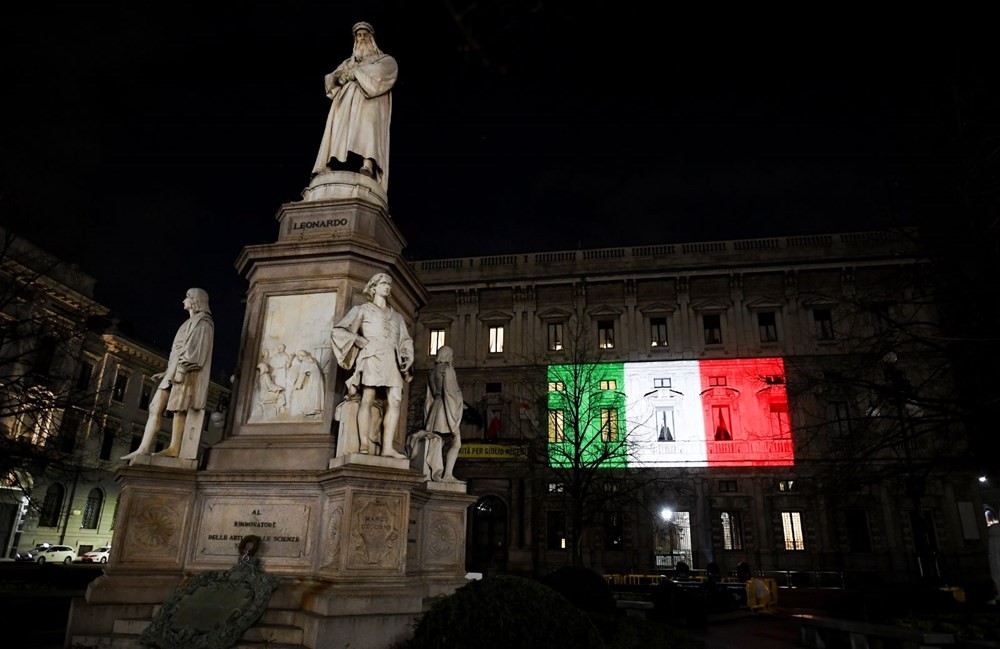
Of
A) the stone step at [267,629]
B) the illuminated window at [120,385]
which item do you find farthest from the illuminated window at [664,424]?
the illuminated window at [120,385]

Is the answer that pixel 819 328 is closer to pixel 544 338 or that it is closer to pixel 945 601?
pixel 544 338

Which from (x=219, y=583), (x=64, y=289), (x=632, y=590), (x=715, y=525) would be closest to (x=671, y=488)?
(x=715, y=525)

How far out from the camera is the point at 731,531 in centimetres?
3419

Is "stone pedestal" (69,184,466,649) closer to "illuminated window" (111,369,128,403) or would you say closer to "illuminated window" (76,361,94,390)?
"illuminated window" (76,361,94,390)

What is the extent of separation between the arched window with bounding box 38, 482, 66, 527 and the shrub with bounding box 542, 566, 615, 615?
37.3 meters

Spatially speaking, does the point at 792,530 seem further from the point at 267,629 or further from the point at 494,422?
the point at 267,629

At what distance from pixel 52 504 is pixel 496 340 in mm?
28391

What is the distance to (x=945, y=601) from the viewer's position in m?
12.3

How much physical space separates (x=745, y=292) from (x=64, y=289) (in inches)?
1542

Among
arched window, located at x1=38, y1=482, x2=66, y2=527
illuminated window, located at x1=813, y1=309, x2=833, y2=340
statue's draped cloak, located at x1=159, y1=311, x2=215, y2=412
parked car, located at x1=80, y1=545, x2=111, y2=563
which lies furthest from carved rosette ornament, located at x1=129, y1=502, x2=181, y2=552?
illuminated window, located at x1=813, y1=309, x2=833, y2=340

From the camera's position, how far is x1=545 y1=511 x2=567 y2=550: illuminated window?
34875 millimetres

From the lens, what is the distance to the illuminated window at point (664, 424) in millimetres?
34906

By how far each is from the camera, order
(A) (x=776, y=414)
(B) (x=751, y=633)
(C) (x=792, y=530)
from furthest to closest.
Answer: (A) (x=776, y=414), (C) (x=792, y=530), (B) (x=751, y=633)

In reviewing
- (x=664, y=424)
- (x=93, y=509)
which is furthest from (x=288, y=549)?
(x=93, y=509)
